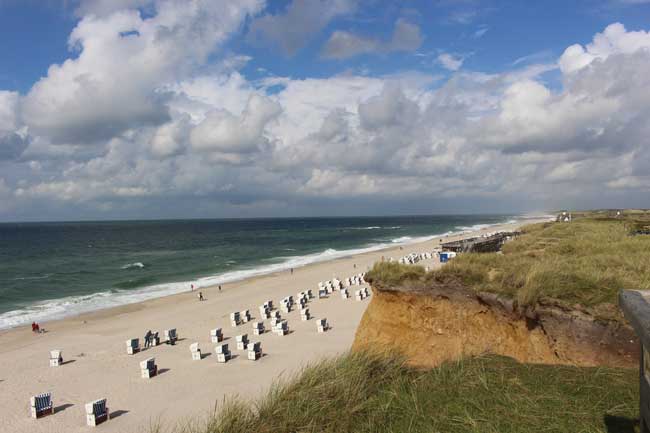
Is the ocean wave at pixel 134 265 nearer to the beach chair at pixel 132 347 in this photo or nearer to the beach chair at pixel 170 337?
the beach chair at pixel 170 337

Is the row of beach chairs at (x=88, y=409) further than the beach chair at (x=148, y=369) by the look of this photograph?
No

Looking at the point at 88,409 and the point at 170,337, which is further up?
the point at 88,409

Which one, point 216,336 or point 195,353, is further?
point 216,336

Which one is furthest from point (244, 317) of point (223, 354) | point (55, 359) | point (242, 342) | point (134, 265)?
point (134, 265)

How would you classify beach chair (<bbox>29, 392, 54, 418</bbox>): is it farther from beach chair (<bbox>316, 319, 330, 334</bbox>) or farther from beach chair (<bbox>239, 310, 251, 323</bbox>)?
beach chair (<bbox>239, 310, 251, 323</bbox>)

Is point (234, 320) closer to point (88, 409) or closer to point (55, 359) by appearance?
point (55, 359)

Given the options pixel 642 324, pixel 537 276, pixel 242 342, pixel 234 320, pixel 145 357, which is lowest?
pixel 145 357

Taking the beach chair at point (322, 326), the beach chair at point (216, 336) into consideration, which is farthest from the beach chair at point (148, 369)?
the beach chair at point (322, 326)

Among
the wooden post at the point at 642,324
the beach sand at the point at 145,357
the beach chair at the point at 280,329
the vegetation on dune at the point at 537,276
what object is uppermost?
the wooden post at the point at 642,324
